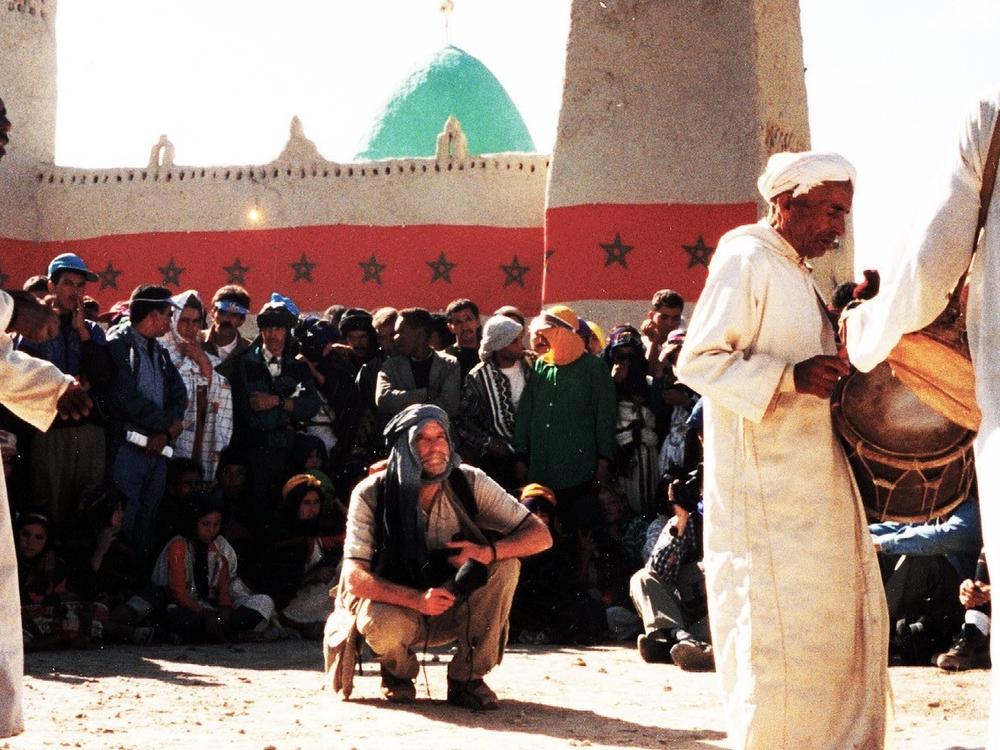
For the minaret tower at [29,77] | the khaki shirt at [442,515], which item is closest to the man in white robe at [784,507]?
the khaki shirt at [442,515]

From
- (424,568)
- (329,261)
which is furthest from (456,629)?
(329,261)

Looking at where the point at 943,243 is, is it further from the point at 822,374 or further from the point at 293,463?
the point at 293,463

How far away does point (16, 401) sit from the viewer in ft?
14.8

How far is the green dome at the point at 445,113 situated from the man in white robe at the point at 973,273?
1436 centimetres

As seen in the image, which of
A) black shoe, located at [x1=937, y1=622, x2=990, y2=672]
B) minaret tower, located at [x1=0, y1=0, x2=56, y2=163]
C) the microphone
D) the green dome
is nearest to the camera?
the microphone

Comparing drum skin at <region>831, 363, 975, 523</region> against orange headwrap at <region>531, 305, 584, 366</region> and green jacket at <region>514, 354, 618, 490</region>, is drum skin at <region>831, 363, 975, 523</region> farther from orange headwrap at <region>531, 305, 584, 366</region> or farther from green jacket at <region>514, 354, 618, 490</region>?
orange headwrap at <region>531, 305, 584, 366</region>

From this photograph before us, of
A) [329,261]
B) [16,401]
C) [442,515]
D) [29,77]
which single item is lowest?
[442,515]

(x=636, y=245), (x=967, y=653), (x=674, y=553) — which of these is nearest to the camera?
(x=967, y=653)

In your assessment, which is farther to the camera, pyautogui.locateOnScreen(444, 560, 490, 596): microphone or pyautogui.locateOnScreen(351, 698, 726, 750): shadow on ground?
pyautogui.locateOnScreen(444, 560, 490, 596): microphone

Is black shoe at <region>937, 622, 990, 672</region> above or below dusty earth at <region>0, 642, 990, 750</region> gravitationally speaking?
above

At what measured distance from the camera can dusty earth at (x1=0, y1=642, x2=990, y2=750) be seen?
17.6 ft

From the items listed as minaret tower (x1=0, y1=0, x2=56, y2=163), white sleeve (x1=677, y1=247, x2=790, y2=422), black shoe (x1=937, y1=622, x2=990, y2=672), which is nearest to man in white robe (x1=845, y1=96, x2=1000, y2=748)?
white sleeve (x1=677, y1=247, x2=790, y2=422)

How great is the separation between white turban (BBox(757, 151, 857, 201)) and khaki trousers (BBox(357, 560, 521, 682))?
2264mm

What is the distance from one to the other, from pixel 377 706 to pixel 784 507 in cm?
232
